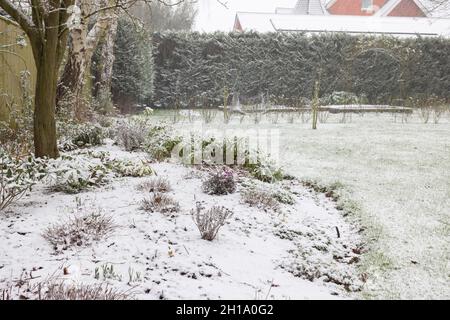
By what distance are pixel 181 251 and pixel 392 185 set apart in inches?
141

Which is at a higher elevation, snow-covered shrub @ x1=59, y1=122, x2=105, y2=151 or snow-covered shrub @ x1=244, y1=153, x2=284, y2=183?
snow-covered shrub @ x1=59, y1=122, x2=105, y2=151

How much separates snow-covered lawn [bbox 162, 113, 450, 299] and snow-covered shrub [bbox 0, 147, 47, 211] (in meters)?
3.06

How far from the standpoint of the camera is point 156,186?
442 cm

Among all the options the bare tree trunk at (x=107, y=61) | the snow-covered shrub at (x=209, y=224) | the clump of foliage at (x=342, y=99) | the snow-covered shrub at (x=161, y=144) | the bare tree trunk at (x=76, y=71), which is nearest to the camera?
the snow-covered shrub at (x=209, y=224)

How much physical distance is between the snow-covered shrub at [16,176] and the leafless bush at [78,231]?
61 centimetres

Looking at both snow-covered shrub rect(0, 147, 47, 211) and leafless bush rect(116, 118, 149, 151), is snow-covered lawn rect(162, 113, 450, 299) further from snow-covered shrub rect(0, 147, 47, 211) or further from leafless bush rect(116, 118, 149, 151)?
snow-covered shrub rect(0, 147, 47, 211)

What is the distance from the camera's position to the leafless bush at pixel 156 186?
4.38 metres

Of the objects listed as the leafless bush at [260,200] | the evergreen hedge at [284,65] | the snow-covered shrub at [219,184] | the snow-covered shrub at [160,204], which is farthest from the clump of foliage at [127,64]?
the snow-covered shrub at [160,204]

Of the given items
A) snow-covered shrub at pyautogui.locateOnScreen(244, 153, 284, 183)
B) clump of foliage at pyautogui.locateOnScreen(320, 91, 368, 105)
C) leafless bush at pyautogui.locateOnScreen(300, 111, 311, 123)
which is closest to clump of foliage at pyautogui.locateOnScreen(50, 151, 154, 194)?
snow-covered shrub at pyautogui.locateOnScreen(244, 153, 284, 183)

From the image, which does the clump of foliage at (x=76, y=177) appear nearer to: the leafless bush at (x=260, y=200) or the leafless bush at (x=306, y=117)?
the leafless bush at (x=260, y=200)

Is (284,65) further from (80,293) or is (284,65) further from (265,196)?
(80,293)

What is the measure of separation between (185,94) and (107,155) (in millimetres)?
10841

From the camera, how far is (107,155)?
5.47 meters

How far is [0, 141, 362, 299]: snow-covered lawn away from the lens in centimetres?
257
